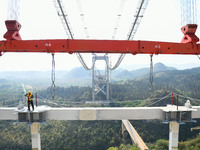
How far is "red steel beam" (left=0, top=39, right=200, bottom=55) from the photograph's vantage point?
24.0 ft

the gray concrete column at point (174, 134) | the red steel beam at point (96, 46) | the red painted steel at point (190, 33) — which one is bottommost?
the gray concrete column at point (174, 134)

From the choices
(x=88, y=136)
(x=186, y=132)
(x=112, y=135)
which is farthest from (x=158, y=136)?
(x=88, y=136)

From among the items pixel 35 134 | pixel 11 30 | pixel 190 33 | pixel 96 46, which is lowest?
pixel 35 134

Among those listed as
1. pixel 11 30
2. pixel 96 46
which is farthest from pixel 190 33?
pixel 11 30

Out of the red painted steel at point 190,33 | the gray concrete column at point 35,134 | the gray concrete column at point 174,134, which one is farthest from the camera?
the gray concrete column at point 174,134

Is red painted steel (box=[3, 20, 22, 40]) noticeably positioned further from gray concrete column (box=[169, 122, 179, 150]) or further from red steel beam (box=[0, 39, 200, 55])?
gray concrete column (box=[169, 122, 179, 150])

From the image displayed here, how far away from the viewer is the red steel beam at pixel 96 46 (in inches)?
288

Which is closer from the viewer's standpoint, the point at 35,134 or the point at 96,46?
the point at 96,46

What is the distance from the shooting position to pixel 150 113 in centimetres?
1134

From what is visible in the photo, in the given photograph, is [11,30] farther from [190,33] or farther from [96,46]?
[190,33]

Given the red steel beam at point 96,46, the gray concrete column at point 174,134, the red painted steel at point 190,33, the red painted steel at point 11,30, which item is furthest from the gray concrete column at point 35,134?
the red painted steel at point 190,33

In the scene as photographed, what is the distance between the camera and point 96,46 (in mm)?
7379

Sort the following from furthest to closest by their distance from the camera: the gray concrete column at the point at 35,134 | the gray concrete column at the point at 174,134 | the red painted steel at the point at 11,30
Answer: the gray concrete column at the point at 174,134
the gray concrete column at the point at 35,134
the red painted steel at the point at 11,30

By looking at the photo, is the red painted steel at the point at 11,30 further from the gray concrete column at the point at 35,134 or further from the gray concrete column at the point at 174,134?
the gray concrete column at the point at 174,134
